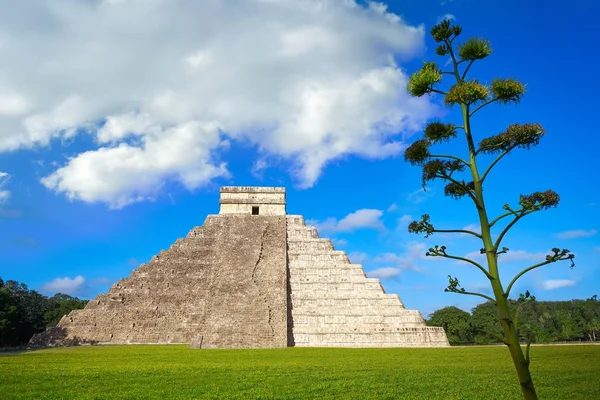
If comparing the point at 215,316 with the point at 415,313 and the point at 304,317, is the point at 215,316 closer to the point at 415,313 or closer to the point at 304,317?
the point at 304,317

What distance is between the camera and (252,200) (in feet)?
111

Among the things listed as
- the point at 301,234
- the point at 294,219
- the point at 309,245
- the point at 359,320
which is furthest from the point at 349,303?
the point at 294,219

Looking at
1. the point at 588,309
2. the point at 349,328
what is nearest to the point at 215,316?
the point at 349,328

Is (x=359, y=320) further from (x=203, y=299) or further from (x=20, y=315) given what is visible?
(x=20, y=315)

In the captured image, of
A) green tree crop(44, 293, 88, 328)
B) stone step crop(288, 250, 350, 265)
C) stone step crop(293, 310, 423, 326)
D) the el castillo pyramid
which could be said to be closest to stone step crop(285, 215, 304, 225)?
the el castillo pyramid

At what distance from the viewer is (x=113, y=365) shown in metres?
13.2

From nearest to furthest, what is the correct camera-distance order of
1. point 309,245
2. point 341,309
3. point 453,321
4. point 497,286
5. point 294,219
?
point 497,286 → point 341,309 → point 309,245 → point 294,219 → point 453,321

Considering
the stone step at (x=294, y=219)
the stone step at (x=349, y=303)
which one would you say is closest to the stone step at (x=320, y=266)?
the stone step at (x=349, y=303)

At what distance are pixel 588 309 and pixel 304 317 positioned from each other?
159 feet

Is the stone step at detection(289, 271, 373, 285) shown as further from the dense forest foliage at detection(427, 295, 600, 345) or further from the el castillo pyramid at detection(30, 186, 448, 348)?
the dense forest foliage at detection(427, 295, 600, 345)

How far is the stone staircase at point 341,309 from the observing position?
23.1 meters

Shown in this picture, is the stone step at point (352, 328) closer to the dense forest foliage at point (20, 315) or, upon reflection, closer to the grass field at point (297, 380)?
the grass field at point (297, 380)

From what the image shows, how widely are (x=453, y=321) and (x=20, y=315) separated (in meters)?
37.3

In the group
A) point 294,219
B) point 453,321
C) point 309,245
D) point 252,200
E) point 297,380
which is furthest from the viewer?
point 453,321
